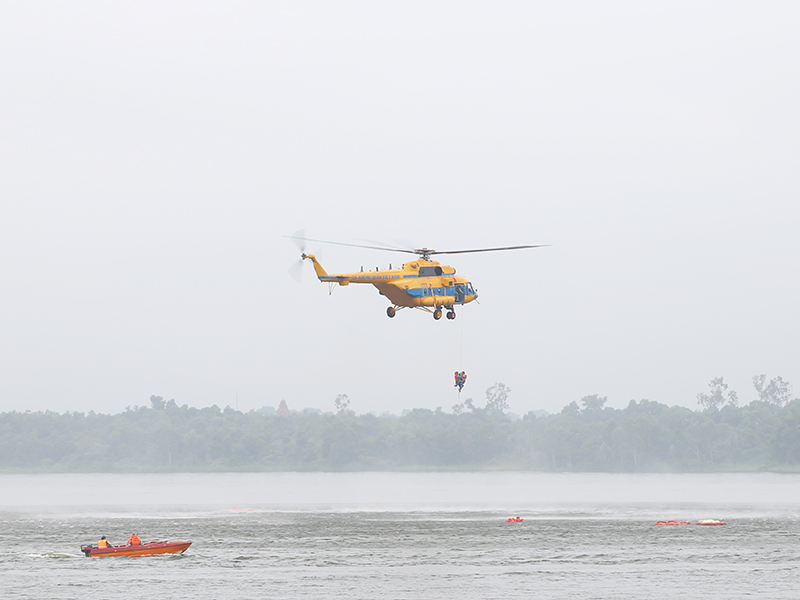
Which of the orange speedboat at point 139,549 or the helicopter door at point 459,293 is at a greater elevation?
the helicopter door at point 459,293

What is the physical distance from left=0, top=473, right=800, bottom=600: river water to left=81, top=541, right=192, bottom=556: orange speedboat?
139 cm

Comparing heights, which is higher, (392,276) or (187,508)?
(392,276)

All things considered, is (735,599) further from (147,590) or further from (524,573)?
(147,590)

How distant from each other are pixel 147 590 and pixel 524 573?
33.5 meters

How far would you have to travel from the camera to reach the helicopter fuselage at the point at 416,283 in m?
81.1

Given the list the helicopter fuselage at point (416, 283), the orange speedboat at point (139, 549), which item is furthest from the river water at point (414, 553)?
the helicopter fuselage at point (416, 283)

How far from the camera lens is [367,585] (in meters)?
87.0

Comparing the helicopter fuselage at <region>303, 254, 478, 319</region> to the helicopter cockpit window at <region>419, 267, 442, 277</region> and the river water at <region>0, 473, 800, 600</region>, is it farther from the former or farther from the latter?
the river water at <region>0, 473, 800, 600</region>

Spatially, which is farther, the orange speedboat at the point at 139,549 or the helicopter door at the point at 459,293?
the orange speedboat at the point at 139,549

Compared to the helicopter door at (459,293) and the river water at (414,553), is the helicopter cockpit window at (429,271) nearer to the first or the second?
the helicopter door at (459,293)

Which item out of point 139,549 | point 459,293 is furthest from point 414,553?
point 459,293

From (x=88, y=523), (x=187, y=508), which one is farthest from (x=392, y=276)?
(x=187, y=508)

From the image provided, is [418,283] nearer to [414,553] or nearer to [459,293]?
[459,293]

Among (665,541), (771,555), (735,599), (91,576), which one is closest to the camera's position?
(735,599)
